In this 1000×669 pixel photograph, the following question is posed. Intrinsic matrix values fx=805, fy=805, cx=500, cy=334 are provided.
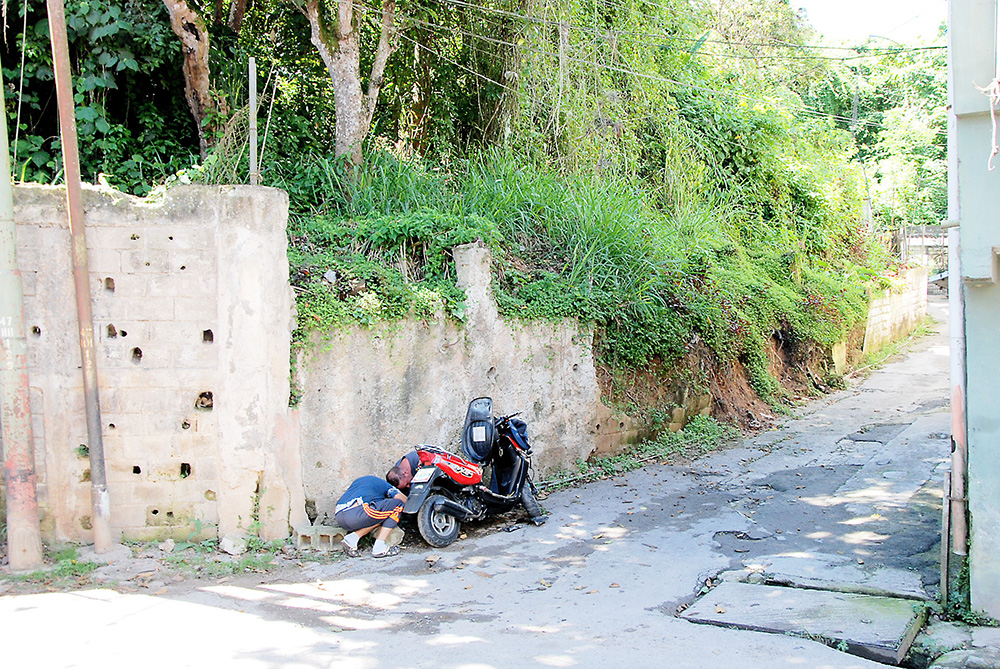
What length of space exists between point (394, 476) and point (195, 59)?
223 inches

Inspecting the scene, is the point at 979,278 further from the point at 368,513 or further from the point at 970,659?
the point at 368,513

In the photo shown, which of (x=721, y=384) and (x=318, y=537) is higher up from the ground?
(x=721, y=384)

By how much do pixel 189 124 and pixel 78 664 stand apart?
7.45 meters

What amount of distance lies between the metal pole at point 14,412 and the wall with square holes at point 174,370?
0.35 m

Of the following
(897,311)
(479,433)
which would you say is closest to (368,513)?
(479,433)

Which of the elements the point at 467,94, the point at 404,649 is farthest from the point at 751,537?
the point at 467,94

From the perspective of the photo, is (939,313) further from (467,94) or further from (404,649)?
(404,649)

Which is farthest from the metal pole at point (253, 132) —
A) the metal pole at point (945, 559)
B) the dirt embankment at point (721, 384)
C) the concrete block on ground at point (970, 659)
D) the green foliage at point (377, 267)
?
the concrete block on ground at point (970, 659)

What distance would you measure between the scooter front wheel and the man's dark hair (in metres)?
0.34

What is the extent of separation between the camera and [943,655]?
4.77m

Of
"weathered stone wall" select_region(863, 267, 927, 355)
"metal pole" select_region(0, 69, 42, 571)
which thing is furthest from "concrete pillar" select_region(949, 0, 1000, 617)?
"weathered stone wall" select_region(863, 267, 927, 355)

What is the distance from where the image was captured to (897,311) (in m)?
20.4

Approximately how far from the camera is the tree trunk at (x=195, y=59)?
8984 mm

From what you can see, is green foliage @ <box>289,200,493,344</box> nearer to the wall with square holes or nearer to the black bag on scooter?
the wall with square holes
